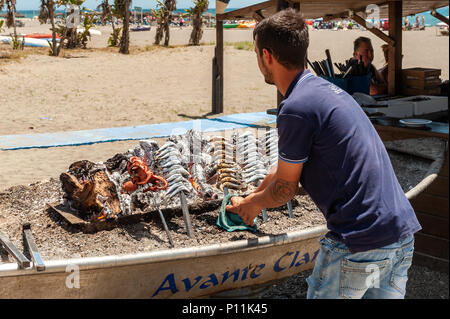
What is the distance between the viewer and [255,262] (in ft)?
11.1

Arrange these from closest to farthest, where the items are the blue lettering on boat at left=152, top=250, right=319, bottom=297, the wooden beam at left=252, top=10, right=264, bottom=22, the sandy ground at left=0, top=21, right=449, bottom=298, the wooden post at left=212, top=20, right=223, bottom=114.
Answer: the blue lettering on boat at left=152, top=250, right=319, bottom=297, the sandy ground at left=0, top=21, right=449, bottom=298, the wooden beam at left=252, top=10, right=264, bottom=22, the wooden post at left=212, top=20, right=223, bottom=114

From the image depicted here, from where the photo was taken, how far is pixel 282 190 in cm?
221

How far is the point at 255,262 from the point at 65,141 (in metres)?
5.99

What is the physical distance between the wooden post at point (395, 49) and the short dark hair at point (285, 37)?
15.8 ft

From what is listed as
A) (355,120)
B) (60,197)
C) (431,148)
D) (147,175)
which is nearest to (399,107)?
(431,148)

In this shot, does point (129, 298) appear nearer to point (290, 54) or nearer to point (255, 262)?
point (255, 262)

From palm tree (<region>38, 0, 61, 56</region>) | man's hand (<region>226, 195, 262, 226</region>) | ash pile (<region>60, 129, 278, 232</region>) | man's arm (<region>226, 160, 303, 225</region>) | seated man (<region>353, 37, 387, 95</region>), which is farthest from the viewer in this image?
palm tree (<region>38, 0, 61, 56</region>)

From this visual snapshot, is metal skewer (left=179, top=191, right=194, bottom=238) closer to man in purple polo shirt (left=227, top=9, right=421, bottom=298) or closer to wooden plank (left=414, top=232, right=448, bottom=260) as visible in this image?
man in purple polo shirt (left=227, top=9, right=421, bottom=298)

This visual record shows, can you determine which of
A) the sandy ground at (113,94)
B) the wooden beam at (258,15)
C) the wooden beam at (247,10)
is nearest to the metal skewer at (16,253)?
the sandy ground at (113,94)

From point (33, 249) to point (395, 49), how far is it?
5096 mm

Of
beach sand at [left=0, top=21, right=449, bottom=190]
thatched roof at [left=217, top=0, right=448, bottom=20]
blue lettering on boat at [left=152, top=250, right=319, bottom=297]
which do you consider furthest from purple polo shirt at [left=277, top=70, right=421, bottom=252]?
beach sand at [left=0, top=21, right=449, bottom=190]

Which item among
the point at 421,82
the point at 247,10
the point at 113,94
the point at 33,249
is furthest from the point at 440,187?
the point at 113,94

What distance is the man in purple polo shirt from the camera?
79.6 inches

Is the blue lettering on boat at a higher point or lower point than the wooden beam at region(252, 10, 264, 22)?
lower
